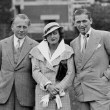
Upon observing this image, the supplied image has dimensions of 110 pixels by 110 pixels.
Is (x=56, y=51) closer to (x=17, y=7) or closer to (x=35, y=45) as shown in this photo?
(x=35, y=45)

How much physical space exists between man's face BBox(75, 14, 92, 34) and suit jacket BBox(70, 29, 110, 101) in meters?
0.17

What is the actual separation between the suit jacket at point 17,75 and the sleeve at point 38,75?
0.72 feet

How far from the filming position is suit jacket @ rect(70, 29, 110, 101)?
514 cm

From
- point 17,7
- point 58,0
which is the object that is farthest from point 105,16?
point 17,7

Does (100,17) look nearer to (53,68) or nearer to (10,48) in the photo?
(10,48)

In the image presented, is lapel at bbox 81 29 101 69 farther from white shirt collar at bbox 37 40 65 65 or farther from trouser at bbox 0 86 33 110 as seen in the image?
trouser at bbox 0 86 33 110

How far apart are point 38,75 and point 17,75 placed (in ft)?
1.36

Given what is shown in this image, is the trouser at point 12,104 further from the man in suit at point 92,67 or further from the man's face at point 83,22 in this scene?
the man's face at point 83,22

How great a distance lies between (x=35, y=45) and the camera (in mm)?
5551

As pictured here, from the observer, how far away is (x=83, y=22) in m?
5.17

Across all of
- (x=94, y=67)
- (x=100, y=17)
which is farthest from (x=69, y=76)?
(x=100, y=17)

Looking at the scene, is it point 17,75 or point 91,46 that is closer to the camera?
point 91,46

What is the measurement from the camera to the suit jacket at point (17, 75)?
17.6ft

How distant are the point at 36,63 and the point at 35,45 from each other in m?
0.44
